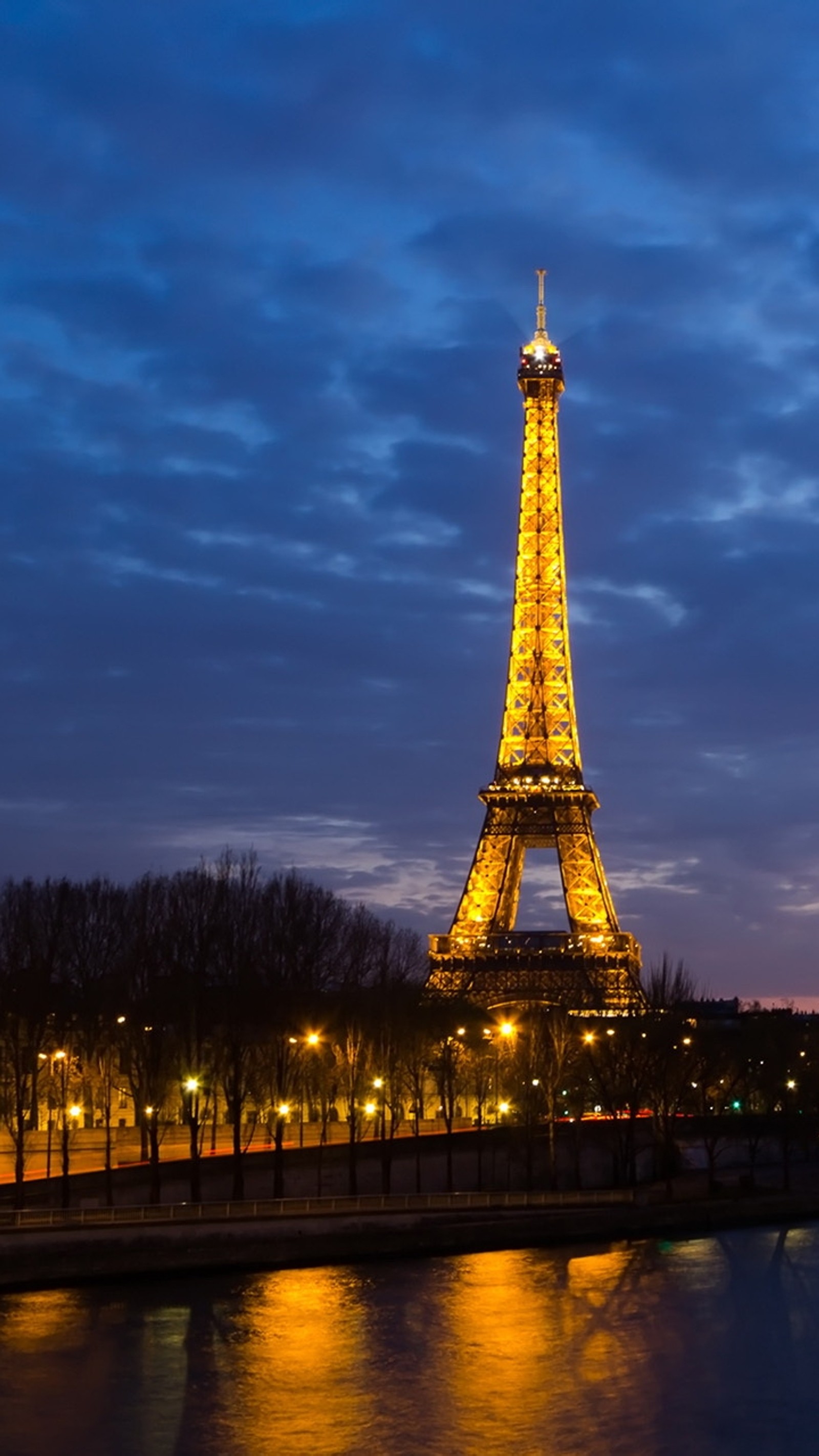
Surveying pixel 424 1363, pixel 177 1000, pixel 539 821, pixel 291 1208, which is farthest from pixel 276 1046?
pixel 539 821

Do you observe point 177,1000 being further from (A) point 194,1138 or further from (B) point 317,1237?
(B) point 317,1237

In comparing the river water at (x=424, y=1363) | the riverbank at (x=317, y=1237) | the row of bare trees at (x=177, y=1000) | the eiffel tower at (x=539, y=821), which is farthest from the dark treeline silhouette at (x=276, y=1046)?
the eiffel tower at (x=539, y=821)

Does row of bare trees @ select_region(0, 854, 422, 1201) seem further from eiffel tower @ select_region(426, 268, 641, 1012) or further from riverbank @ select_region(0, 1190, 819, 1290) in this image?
eiffel tower @ select_region(426, 268, 641, 1012)

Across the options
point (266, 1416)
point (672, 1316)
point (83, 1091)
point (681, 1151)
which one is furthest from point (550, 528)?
point (266, 1416)

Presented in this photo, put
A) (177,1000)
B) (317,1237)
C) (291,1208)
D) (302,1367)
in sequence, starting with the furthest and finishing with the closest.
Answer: (177,1000) < (291,1208) < (317,1237) < (302,1367)

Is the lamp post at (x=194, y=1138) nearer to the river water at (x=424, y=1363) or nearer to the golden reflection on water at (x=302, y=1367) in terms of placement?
the river water at (x=424, y=1363)

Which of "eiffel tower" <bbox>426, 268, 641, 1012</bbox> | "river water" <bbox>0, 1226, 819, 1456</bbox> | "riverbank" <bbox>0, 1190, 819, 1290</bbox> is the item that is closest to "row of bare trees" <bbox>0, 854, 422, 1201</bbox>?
"riverbank" <bbox>0, 1190, 819, 1290</bbox>
